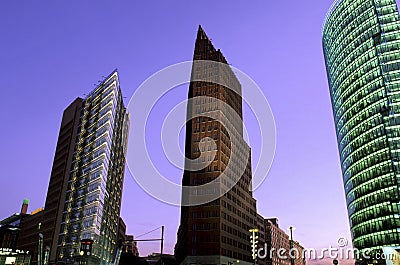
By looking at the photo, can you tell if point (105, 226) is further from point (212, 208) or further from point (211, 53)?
point (211, 53)

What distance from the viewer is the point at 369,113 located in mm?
133125

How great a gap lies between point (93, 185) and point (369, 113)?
102110mm

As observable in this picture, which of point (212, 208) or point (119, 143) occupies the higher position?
point (119, 143)

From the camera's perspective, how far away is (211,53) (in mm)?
153500

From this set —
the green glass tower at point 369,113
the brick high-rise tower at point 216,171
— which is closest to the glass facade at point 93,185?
the brick high-rise tower at point 216,171

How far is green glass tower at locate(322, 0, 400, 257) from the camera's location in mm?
121125

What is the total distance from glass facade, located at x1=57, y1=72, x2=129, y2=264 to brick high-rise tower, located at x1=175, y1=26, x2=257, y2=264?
95.9ft

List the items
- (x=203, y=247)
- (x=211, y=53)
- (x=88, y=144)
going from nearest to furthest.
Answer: (x=203, y=247) < (x=88, y=144) < (x=211, y=53)

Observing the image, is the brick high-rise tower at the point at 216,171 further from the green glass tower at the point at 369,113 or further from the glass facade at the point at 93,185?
the green glass tower at the point at 369,113

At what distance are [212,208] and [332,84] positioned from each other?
84043 millimetres

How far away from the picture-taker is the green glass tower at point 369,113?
121125mm

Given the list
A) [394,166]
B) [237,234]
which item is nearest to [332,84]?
[394,166]

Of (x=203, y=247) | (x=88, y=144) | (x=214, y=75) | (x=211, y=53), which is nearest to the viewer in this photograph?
(x=203, y=247)

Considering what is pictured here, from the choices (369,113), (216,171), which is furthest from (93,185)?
(369,113)
